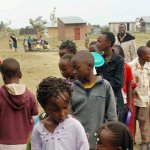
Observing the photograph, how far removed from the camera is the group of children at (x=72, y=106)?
9.05ft

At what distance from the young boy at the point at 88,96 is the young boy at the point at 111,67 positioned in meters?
0.97

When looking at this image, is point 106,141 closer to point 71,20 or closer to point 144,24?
point 71,20

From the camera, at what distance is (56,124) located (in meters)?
2.88

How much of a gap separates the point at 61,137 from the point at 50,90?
34 centimetres

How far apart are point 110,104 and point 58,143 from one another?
92 cm

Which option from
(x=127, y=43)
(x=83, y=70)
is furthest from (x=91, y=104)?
(x=127, y=43)

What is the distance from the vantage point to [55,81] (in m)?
2.85

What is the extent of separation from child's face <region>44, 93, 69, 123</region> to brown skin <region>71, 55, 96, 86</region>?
0.76 metres

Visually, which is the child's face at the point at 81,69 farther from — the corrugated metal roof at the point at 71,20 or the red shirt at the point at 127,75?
the corrugated metal roof at the point at 71,20

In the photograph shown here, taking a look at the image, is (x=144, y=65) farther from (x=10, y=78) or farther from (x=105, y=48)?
(x=10, y=78)

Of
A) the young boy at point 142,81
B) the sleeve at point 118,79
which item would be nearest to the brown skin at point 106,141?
the sleeve at point 118,79

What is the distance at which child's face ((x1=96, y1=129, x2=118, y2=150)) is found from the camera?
2.37 meters

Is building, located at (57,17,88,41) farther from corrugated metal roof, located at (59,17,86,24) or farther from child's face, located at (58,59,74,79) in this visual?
child's face, located at (58,59,74,79)

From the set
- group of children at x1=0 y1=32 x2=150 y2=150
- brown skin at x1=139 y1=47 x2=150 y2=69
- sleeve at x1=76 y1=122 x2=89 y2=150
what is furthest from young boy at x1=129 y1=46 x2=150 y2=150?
sleeve at x1=76 y1=122 x2=89 y2=150
